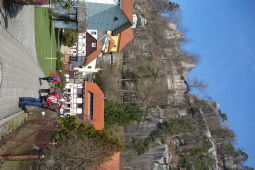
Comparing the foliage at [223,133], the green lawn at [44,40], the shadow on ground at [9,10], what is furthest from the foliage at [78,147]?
the foliage at [223,133]

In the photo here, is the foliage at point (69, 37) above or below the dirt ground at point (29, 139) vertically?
above

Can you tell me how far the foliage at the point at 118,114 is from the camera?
4088cm

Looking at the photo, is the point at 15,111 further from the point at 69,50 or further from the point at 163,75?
the point at 163,75

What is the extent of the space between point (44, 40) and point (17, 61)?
7.90m

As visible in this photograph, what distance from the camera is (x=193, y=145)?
163 ft

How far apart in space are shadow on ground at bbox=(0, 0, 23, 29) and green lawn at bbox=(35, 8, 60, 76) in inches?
193

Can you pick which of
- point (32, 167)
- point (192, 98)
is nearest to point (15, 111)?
point (32, 167)

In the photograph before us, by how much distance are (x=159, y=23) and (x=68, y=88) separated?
102 ft

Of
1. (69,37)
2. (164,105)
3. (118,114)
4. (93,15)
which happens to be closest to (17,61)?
(93,15)

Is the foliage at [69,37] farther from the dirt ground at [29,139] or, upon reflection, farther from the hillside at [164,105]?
the dirt ground at [29,139]

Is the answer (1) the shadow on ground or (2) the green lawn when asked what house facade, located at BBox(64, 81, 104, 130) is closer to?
(2) the green lawn

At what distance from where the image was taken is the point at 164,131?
47125 millimetres

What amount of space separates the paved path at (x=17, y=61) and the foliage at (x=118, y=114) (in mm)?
20037

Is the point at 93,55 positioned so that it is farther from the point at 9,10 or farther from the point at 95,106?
the point at 9,10
